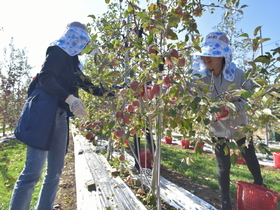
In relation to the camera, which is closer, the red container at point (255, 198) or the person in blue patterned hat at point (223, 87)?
the red container at point (255, 198)

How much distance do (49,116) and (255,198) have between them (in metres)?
1.75

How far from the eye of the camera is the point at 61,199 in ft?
7.47

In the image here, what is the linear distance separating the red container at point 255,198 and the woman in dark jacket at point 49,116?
4.90ft

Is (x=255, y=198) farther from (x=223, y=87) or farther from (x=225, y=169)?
(x=223, y=87)

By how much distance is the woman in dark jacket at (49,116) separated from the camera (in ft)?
4.28

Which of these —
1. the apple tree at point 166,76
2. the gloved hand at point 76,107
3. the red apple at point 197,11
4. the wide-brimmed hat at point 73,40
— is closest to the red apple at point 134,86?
the apple tree at point 166,76

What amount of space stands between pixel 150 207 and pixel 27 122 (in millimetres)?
1282

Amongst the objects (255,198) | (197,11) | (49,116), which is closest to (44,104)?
(49,116)

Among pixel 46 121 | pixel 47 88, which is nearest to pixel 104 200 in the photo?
pixel 46 121

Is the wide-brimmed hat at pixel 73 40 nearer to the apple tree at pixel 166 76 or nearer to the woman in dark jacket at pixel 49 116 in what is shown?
the woman in dark jacket at pixel 49 116

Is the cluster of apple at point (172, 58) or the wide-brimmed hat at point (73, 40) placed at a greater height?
the wide-brimmed hat at point (73, 40)

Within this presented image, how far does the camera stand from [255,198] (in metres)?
1.59

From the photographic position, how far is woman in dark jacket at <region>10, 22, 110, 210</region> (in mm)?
1305

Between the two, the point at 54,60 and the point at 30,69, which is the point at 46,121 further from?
the point at 30,69
